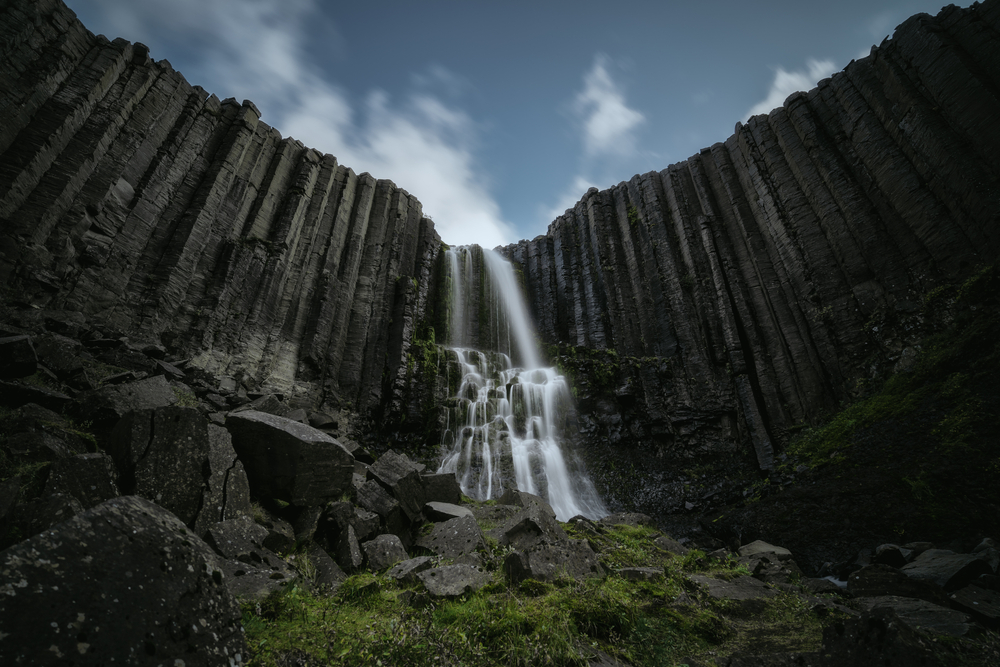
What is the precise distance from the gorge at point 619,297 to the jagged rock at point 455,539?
1.49 metres

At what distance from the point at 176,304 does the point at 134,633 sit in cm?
1621

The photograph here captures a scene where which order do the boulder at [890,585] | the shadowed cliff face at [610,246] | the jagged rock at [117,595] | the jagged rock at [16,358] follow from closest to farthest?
the jagged rock at [117,595]
the boulder at [890,585]
the jagged rock at [16,358]
the shadowed cliff face at [610,246]

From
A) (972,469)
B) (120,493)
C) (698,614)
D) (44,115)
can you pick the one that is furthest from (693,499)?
(44,115)

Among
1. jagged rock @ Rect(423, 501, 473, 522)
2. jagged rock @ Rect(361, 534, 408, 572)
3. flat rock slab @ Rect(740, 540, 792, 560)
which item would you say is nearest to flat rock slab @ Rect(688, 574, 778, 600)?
flat rock slab @ Rect(740, 540, 792, 560)

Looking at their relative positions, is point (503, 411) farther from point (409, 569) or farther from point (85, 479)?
point (85, 479)

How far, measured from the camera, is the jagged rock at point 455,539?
22.0 ft

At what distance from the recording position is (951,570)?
6.31 meters

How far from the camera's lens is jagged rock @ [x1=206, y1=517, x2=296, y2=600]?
4.12 metres

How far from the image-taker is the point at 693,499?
15.6m

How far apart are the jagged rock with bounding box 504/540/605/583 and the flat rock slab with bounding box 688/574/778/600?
1688 mm

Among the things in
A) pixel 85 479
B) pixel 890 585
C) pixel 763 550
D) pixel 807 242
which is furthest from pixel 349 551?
pixel 807 242

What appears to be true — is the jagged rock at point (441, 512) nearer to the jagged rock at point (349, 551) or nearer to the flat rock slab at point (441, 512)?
the flat rock slab at point (441, 512)

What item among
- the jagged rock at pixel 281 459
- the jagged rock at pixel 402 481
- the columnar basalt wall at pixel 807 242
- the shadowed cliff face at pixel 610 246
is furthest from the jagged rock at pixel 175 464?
the columnar basalt wall at pixel 807 242

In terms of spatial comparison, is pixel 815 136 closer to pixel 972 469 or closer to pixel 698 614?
pixel 972 469
